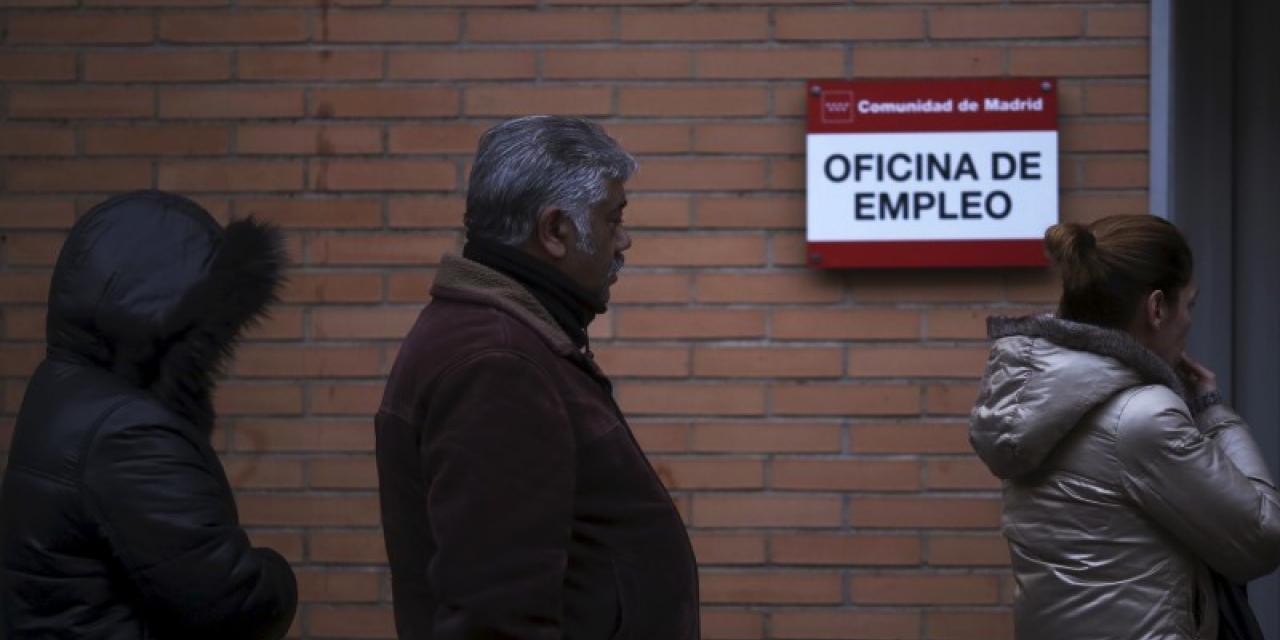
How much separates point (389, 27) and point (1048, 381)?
6.98 feet

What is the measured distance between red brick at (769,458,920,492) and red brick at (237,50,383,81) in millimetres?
1469

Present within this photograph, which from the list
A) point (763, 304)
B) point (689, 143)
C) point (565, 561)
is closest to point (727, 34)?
point (689, 143)

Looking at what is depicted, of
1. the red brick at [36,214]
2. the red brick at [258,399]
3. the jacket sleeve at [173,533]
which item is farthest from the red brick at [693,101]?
the jacket sleeve at [173,533]

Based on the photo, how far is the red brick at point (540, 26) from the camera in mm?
4344

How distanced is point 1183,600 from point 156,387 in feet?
6.04

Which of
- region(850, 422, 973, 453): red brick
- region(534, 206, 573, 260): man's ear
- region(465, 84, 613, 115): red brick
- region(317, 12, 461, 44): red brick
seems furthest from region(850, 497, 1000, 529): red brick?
region(534, 206, 573, 260): man's ear

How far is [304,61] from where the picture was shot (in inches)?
173

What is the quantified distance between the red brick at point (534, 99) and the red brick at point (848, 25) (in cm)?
49

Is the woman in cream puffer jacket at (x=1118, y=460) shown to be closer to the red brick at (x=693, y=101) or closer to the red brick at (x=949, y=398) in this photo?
the red brick at (x=949, y=398)

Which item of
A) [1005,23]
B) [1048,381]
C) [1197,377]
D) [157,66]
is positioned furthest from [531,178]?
[157,66]

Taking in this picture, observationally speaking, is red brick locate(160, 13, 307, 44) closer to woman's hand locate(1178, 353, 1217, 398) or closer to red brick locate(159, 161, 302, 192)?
red brick locate(159, 161, 302, 192)

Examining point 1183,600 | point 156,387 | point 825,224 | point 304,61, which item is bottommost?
point 1183,600

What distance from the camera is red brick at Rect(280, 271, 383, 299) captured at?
4.37m

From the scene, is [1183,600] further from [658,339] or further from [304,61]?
[304,61]
